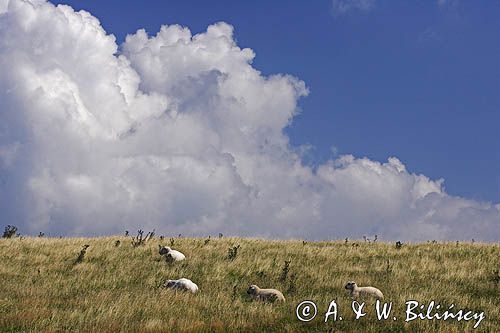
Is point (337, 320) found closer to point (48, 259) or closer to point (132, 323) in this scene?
point (132, 323)

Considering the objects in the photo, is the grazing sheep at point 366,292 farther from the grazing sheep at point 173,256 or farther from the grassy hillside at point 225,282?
the grazing sheep at point 173,256

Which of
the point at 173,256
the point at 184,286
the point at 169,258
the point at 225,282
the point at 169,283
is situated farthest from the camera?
the point at 173,256

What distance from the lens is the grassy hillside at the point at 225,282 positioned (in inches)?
453

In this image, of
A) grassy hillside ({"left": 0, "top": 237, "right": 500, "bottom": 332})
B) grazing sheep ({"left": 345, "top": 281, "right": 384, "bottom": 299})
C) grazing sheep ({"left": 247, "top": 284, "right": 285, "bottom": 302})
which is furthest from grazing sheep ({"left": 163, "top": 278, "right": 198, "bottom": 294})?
grazing sheep ({"left": 345, "top": 281, "right": 384, "bottom": 299})

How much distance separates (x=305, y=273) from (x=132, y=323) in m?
8.72

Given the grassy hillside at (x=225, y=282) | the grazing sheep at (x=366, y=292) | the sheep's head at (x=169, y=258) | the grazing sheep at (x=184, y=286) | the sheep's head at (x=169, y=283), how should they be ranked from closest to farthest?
1. the grassy hillside at (x=225, y=282)
2. the grazing sheep at (x=366, y=292)
3. the grazing sheep at (x=184, y=286)
4. the sheep's head at (x=169, y=283)
5. the sheep's head at (x=169, y=258)

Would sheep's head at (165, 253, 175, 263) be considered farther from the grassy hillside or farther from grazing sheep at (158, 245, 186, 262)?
the grassy hillside

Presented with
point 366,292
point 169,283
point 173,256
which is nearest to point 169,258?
point 173,256


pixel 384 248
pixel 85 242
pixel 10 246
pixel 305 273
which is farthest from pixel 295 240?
pixel 10 246

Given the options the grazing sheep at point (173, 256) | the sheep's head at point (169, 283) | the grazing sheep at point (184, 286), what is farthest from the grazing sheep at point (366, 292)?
A: the grazing sheep at point (173, 256)

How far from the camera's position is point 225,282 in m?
17.8

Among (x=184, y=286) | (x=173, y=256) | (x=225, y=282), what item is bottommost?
(x=184, y=286)

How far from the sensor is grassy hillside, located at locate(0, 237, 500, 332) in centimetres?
1150

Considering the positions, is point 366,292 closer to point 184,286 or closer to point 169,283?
point 184,286
